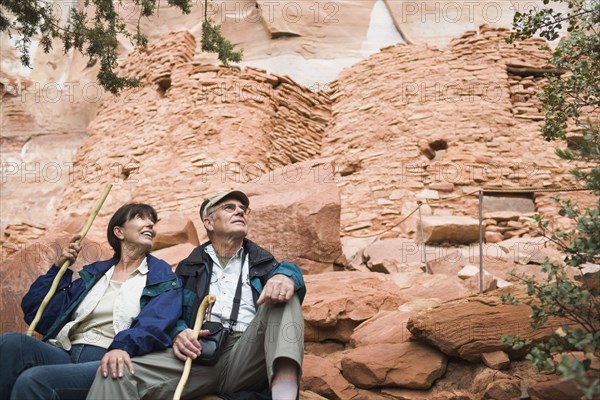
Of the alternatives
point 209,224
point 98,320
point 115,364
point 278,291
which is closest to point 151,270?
point 98,320

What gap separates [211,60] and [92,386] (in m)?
12.0

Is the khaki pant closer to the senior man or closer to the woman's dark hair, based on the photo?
the senior man

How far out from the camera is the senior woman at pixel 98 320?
350 cm

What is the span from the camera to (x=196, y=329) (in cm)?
380

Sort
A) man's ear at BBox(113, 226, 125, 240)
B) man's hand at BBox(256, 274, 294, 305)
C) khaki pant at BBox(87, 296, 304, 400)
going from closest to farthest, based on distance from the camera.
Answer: khaki pant at BBox(87, 296, 304, 400) → man's hand at BBox(256, 274, 294, 305) → man's ear at BBox(113, 226, 125, 240)

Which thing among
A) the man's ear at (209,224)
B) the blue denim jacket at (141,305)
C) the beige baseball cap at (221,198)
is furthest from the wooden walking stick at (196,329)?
the beige baseball cap at (221,198)

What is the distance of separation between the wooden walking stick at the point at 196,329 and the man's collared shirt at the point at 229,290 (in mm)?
79

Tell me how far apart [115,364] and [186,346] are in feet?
1.25

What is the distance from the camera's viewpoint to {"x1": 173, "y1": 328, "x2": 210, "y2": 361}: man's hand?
3703 millimetres

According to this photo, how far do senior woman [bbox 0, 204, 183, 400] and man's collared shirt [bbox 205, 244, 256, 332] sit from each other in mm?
225

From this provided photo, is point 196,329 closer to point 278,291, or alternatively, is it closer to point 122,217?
point 278,291

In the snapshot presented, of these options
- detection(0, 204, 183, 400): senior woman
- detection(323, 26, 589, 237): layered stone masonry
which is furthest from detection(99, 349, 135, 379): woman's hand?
detection(323, 26, 589, 237): layered stone masonry

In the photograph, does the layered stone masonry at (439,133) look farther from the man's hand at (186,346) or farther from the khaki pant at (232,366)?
the man's hand at (186,346)

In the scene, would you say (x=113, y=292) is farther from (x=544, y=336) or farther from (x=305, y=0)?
(x=305, y=0)
